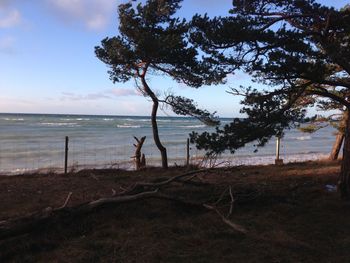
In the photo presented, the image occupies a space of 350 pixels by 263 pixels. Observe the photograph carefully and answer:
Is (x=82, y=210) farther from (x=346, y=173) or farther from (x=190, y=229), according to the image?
(x=346, y=173)

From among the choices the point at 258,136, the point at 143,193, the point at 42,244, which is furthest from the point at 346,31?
the point at 42,244

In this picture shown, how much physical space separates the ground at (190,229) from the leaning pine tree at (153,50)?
4.85m

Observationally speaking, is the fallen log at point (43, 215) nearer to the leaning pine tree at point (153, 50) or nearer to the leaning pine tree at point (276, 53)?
the leaning pine tree at point (276, 53)

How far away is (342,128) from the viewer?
54.0 ft

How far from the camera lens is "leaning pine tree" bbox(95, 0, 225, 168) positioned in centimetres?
1352

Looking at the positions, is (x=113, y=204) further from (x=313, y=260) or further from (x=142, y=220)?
(x=313, y=260)

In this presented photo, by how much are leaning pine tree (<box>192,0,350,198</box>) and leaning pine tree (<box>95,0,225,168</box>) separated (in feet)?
11.4

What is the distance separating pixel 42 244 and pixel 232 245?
2.46 metres

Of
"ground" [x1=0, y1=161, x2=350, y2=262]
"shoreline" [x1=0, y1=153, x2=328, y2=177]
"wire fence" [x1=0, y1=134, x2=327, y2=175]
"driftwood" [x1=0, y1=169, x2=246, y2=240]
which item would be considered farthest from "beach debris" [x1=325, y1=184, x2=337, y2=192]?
"wire fence" [x1=0, y1=134, x2=327, y2=175]

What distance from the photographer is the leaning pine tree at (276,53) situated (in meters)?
9.15

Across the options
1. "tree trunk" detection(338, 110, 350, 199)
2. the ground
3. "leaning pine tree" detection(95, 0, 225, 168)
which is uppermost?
"leaning pine tree" detection(95, 0, 225, 168)

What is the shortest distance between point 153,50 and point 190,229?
755 cm

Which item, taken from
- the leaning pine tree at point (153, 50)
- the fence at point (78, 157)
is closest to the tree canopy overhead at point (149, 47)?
the leaning pine tree at point (153, 50)

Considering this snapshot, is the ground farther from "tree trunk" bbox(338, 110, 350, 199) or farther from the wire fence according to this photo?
→ the wire fence
